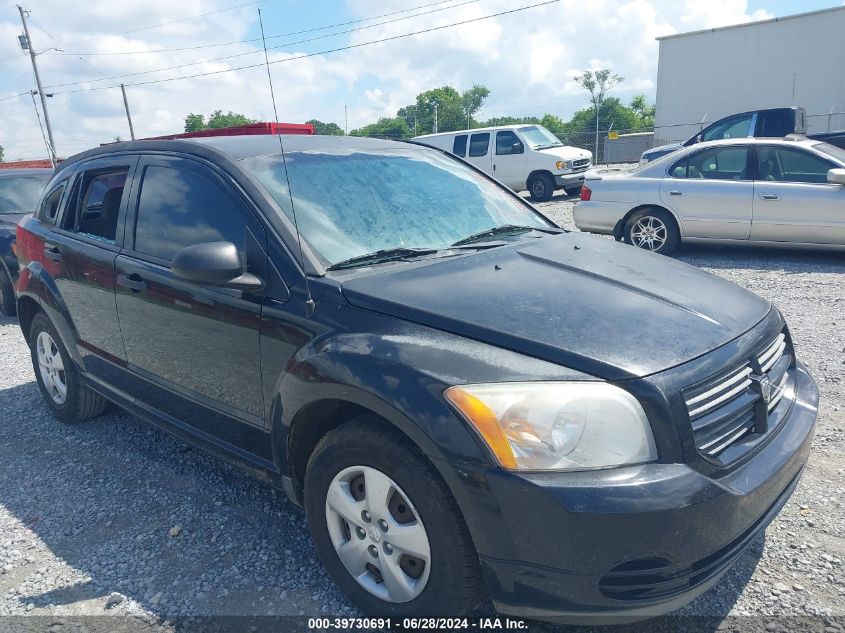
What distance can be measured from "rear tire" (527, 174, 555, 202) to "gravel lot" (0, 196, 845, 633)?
1163 centimetres

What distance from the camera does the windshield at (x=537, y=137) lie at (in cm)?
1584

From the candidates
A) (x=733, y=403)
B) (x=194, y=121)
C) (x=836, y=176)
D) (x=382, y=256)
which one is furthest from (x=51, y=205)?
(x=194, y=121)

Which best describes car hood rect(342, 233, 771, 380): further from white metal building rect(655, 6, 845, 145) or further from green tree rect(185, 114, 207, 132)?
green tree rect(185, 114, 207, 132)

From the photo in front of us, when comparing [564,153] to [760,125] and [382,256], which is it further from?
[382,256]

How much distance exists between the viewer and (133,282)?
3.23 meters

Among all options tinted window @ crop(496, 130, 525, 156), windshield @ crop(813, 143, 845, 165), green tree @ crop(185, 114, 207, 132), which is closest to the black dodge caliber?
windshield @ crop(813, 143, 845, 165)

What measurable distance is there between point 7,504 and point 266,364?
1.99 metres

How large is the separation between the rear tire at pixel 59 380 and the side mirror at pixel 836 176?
7.85 metres

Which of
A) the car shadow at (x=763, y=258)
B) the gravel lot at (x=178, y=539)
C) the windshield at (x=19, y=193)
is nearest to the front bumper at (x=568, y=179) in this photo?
the car shadow at (x=763, y=258)

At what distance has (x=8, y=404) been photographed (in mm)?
4879

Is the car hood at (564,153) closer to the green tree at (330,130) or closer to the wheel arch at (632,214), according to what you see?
the wheel arch at (632,214)

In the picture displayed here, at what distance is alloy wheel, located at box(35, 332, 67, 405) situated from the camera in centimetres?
427

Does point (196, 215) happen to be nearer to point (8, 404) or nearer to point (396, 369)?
point (396, 369)

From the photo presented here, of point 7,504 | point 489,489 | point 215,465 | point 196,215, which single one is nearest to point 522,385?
point 489,489
